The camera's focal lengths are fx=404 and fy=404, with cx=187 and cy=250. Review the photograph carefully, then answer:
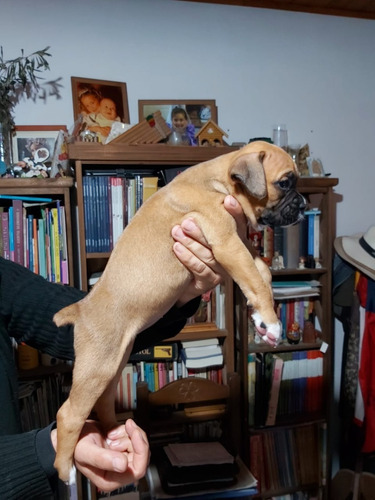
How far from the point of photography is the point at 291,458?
240 cm

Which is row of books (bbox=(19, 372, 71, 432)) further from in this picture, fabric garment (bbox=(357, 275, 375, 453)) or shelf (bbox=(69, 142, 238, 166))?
fabric garment (bbox=(357, 275, 375, 453))

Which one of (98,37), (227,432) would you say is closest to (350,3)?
(98,37)

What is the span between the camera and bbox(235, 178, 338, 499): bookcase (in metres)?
2.28

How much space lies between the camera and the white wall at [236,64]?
7.30ft

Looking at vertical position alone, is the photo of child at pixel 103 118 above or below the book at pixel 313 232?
above

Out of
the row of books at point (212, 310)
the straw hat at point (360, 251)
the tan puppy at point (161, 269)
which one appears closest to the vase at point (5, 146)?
the row of books at point (212, 310)

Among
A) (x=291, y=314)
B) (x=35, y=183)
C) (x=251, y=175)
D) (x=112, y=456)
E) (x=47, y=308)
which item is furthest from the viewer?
(x=291, y=314)

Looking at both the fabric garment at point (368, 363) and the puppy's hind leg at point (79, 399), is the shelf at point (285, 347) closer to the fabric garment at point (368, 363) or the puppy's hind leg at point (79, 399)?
the fabric garment at point (368, 363)

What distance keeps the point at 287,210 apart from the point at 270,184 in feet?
0.25

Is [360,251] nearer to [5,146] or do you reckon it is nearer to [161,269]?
[161,269]

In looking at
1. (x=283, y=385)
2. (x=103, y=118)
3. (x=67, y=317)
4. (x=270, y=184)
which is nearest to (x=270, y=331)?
(x=270, y=184)

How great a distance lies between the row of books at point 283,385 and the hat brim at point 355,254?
1.84 feet

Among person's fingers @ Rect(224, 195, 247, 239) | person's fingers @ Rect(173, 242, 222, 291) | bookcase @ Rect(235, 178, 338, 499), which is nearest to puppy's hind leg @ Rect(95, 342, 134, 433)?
person's fingers @ Rect(173, 242, 222, 291)

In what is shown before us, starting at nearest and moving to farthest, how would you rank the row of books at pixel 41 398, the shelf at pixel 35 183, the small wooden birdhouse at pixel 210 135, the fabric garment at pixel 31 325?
1. the fabric garment at pixel 31 325
2. the shelf at pixel 35 183
3. the row of books at pixel 41 398
4. the small wooden birdhouse at pixel 210 135
